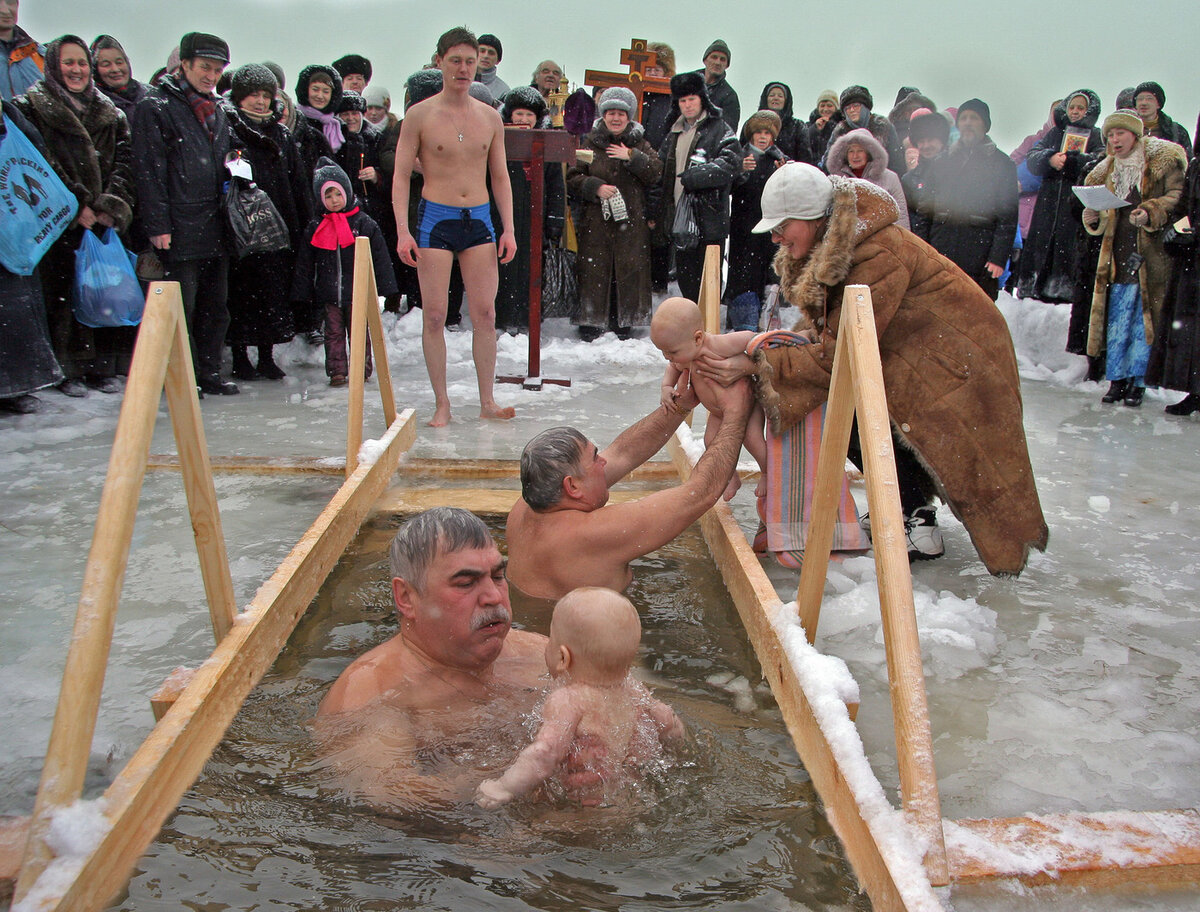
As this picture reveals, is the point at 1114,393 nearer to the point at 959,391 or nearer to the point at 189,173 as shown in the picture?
the point at 959,391

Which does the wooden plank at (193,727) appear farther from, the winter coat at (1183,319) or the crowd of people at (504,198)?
the winter coat at (1183,319)

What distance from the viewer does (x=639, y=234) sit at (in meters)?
8.94

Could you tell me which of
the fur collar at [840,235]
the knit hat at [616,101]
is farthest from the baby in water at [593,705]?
the knit hat at [616,101]

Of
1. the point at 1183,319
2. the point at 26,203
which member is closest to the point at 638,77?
the point at 1183,319

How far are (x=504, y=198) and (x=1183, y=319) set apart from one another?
188 inches

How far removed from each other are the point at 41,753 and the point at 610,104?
7.21 m

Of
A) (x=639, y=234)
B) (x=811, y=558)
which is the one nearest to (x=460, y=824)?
(x=811, y=558)

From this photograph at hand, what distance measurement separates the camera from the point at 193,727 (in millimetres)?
2340

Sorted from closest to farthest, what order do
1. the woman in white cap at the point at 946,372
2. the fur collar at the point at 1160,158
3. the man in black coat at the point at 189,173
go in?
the woman in white cap at the point at 946,372 < the man in black coat at the point at 189,173 < the fur collar at the point at 1160,158

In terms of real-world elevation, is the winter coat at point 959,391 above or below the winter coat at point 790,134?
below

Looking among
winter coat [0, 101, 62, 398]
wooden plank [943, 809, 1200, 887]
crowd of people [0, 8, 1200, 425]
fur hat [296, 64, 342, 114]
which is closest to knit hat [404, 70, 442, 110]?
crowd of people [0, 8, 1200, 425]

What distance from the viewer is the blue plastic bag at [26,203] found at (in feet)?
17.9

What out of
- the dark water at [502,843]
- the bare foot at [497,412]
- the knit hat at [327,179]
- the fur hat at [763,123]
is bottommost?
the dark water at [502,843]

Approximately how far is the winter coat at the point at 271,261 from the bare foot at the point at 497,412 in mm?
2198
